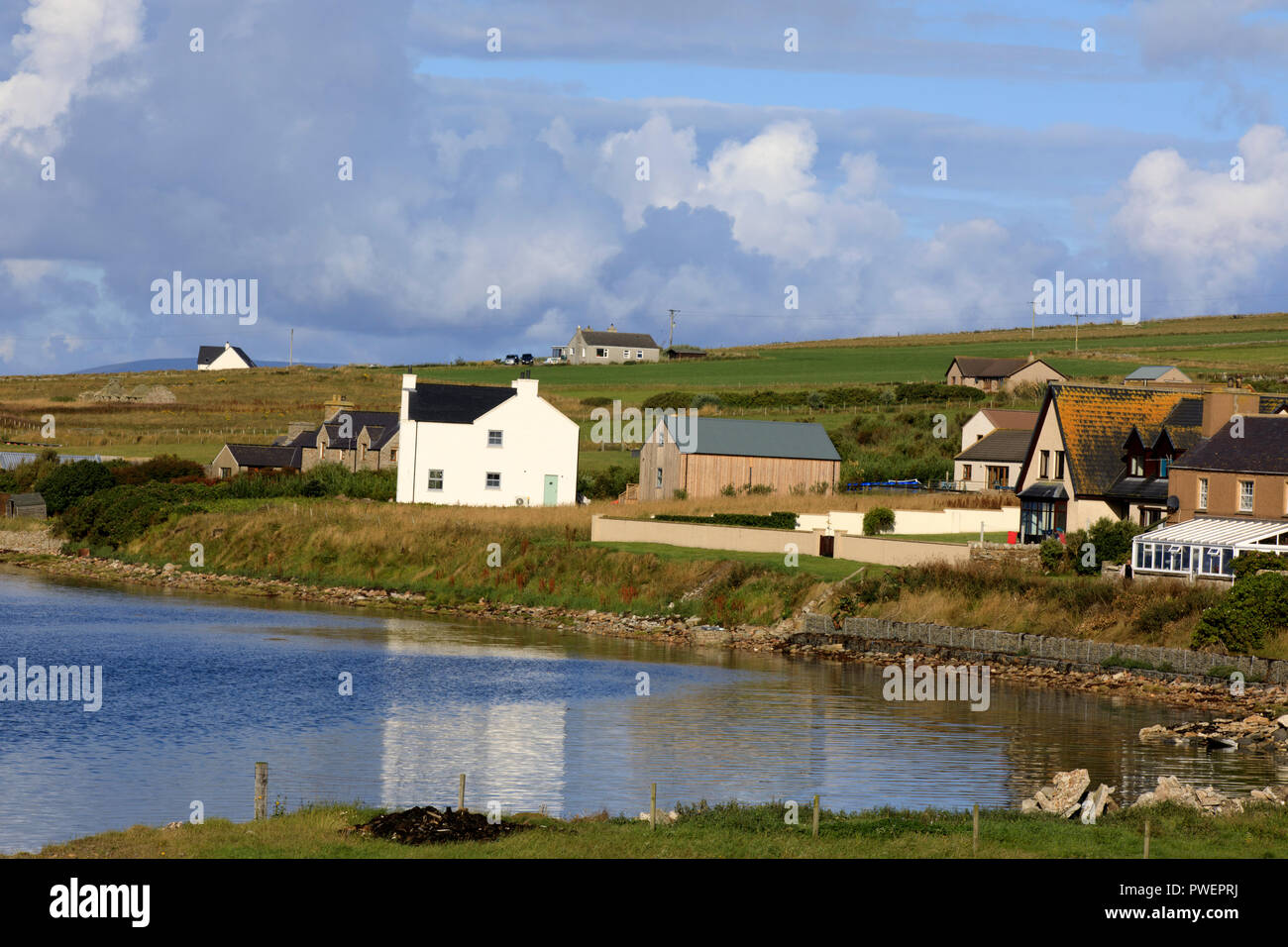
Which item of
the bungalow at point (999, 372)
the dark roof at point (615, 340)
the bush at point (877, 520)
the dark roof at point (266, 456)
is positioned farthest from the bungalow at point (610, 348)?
the bush at point (877, 520)

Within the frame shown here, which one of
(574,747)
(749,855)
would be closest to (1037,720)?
(574,747)

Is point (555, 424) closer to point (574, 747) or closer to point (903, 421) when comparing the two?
point (903, 421)

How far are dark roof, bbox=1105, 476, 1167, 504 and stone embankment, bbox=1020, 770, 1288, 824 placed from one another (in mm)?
29133

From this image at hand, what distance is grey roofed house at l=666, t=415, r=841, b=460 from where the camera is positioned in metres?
76.1

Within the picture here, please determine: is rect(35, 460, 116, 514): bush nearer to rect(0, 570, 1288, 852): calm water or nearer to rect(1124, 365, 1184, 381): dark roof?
rect(0, 570, 1288, 852): calm water

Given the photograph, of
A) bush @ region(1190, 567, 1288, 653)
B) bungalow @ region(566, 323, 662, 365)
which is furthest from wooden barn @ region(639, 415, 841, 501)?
bungalow @ region(566, 323, 662, 365)

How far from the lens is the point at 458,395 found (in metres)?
77.8

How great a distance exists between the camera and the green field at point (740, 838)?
61.3 ft

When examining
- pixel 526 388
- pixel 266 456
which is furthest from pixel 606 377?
pixel 526 388

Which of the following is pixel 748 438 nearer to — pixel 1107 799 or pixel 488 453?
pixel 488 453

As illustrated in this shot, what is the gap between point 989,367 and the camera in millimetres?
129500

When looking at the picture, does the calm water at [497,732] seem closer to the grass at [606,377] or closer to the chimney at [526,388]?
the chimney at [526,388]
